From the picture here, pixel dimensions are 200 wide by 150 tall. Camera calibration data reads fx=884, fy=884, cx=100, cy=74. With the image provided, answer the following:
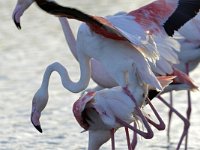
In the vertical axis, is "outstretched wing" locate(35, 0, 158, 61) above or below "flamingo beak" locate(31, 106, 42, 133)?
above

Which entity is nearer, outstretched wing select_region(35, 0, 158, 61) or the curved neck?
outstretched wing select_region(35, 0, 158, 61)

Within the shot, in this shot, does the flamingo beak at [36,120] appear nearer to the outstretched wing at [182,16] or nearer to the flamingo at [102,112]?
the flamingo at [102,112]

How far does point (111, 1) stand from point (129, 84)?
36.6 feet

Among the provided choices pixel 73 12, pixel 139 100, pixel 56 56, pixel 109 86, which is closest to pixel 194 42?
pixel 109 86

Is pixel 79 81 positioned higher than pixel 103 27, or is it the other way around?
pixel 103 27

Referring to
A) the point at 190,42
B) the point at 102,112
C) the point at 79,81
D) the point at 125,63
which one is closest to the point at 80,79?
the point at 79,81

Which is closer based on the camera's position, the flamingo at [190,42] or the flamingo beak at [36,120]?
the flamingo beak at [36,120]

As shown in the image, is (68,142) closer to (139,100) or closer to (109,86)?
(109,86)

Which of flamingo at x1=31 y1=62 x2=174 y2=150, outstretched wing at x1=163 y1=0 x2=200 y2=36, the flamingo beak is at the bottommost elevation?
the flamingo beak

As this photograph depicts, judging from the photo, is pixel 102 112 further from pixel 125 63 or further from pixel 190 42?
pixel 190 42

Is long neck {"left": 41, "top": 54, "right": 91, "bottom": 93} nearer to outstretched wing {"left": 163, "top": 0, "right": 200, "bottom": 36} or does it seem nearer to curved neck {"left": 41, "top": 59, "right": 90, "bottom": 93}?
curved neck {"left": 41, "top": 59, "right": 90, "bottom": 93}

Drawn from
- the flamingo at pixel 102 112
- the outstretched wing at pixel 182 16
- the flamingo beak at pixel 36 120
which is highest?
the outstretched wing at pixel 182 16

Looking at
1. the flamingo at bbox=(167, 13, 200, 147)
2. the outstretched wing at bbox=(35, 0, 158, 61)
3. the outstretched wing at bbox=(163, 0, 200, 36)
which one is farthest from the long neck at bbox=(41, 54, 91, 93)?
the flamingo at bbox=(167, 13, 200, 147)

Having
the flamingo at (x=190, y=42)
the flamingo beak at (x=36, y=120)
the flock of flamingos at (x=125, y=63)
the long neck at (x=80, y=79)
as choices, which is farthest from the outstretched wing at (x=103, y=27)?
the flamingo at (x=190, y=42)
